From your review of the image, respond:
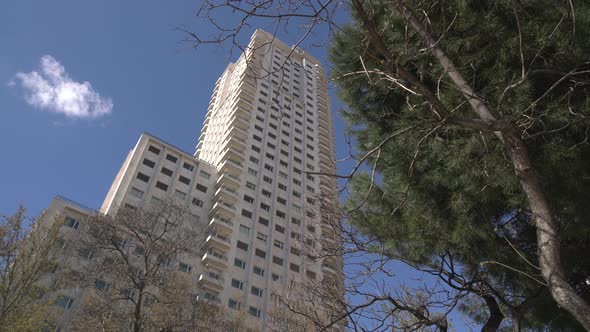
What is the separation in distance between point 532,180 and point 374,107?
3289 millimetres

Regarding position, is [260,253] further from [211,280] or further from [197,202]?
[197,202]

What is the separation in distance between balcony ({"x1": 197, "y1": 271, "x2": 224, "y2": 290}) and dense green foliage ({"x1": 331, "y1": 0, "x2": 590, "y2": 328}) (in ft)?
96.3

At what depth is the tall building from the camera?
34.8 meters

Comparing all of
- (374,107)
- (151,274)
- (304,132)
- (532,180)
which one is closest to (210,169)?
(304,132)

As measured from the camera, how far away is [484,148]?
4426mm

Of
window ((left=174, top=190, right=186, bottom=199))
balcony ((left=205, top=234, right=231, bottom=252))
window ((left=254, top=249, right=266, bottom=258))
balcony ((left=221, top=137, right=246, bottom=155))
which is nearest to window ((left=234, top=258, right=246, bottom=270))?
balcony ((left=205, top=234, right=231, bottom=252))

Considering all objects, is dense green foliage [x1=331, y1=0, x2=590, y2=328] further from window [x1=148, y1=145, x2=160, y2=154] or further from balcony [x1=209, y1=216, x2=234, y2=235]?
window [x1=148, y1=145, x2=160, y2=154]

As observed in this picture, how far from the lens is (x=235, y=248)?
3766 centimetres

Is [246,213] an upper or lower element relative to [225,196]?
lower

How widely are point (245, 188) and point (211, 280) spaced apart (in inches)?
507

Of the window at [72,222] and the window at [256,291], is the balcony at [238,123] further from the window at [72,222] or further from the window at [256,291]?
the window at [72,222]

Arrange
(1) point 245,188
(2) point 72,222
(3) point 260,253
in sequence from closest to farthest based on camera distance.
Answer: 1. (2) point 72,222
2. (3) point 260,253
3. (1) point 245,188

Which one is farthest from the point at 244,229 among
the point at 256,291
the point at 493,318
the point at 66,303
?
the point at 493,318

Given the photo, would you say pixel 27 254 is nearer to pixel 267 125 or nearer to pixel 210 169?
pixel 210 169
